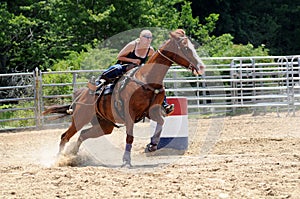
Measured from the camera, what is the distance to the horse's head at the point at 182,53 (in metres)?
9.03

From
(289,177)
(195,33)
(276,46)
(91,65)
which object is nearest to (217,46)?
(195,33)

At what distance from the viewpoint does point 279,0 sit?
3569 cm

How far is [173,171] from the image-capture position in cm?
827

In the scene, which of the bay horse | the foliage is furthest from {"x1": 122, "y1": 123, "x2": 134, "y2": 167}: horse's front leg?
the foliage

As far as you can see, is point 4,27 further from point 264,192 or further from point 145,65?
point 264,192

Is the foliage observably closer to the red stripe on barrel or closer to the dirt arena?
the dirt arena

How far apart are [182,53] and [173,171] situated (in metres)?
1.78

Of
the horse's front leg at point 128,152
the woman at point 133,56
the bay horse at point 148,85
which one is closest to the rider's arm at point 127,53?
the woman at point 133,56

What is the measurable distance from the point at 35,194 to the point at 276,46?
98.1 ft

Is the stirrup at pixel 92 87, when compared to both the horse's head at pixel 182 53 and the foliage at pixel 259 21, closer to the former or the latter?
the horse's head at pixel 182 53

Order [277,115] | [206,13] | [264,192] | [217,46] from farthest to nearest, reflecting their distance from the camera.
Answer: [206,13]
[217,46]
[277,115]
[264,192]

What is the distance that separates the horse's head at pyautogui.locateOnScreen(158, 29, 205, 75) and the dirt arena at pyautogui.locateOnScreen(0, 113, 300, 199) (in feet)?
4.49

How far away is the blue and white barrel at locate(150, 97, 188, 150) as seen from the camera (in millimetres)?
10680

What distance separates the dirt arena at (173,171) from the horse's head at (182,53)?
137 centimetres
